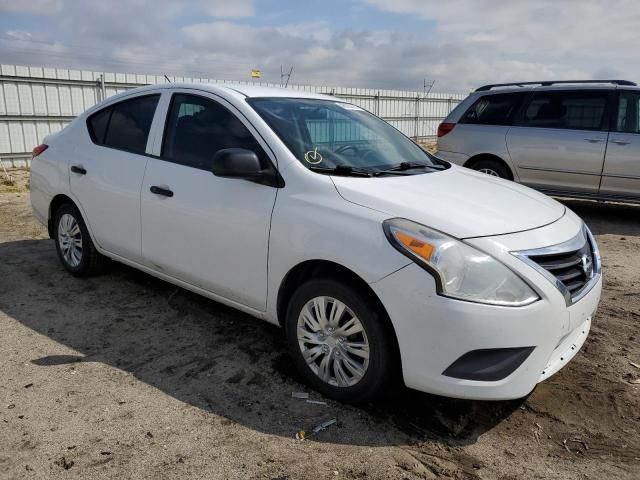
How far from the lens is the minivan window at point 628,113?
7.38m

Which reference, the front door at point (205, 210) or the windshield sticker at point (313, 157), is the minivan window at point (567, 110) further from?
the front door at point (205, 210)

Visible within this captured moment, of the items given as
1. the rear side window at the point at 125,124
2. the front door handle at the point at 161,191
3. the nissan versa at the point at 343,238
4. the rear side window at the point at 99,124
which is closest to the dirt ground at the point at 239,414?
the nissan versa at the point at 343,238

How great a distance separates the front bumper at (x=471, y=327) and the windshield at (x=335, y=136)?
105cm

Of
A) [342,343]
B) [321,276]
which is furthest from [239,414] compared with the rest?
[321,276]

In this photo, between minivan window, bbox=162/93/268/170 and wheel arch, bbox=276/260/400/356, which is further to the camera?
minivan window, bbox=162/93/268/170

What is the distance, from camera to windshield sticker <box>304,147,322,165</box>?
10.8 ft

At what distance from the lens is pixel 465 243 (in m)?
2.61

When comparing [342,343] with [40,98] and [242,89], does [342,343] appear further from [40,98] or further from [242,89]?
[40,98]

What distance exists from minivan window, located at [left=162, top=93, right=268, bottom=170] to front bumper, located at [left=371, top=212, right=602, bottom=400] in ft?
4.34

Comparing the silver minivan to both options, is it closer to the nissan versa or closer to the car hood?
the nissan versa

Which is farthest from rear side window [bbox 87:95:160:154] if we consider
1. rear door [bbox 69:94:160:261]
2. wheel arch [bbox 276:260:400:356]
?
wheel arch [bbox 276:260:400:356]

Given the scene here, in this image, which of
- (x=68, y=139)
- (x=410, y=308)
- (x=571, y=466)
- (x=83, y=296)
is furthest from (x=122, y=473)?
(x=68, y=139)

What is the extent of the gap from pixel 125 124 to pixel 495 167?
567 centimetres

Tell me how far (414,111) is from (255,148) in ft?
71.5
